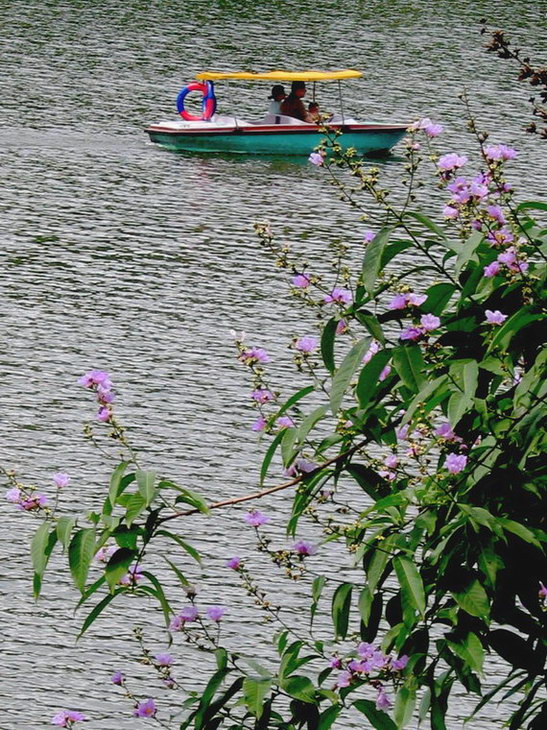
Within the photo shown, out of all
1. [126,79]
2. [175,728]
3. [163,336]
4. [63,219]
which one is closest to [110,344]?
[163,336]

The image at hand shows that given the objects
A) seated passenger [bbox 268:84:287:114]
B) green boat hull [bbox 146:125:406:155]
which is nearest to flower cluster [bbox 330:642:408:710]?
green boat hull [bbox 146:125:406:155]

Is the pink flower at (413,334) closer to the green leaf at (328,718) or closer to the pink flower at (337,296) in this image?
the pink flower at (337,296)

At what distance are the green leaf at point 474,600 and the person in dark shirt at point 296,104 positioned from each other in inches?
1001

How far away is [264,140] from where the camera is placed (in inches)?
1099

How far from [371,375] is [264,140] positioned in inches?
961

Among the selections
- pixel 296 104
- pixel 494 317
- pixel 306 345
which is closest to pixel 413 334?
pixel 494 317

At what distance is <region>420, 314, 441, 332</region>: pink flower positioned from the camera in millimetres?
3826

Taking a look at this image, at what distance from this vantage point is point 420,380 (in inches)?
149

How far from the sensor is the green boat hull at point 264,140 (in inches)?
1084

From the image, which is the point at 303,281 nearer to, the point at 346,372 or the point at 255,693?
the point at 346,372

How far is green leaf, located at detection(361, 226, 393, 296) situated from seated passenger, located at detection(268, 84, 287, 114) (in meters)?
25.2

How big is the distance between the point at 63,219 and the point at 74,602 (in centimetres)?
1236

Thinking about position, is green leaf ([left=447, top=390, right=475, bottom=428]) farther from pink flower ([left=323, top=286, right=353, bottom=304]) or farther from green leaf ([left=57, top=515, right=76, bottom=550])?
green leaf ([left=57, top=515, right=76, bottom=550])

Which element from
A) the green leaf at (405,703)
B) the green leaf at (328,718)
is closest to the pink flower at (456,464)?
the green leaf at (405,703)
